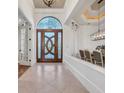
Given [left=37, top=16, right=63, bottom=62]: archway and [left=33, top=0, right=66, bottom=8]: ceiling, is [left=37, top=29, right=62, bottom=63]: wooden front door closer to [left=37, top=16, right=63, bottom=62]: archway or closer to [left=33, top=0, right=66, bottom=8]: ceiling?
[left=37, top=16, right=63, bottom=62]: archway

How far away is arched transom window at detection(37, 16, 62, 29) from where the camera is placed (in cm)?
1448

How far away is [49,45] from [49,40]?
368mm

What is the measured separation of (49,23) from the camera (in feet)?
47.7

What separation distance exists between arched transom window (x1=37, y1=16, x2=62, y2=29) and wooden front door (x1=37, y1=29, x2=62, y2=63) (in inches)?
11.4

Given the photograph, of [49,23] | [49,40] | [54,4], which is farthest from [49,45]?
[54,4]

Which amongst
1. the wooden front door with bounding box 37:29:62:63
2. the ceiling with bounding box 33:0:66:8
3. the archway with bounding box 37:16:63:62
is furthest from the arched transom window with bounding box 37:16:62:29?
the ceiling with bounding box 33:0:66:8

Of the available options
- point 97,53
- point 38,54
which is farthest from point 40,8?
point 97,53

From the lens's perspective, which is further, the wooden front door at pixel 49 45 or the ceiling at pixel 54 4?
the wooden front door at pixel 49 45

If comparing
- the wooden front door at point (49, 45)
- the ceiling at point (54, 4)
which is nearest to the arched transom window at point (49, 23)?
the wooden front door at point (49, 45)

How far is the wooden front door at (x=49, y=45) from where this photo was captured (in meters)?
14.5

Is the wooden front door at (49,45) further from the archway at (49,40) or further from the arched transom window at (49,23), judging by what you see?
the arched transom window at (49,23)
